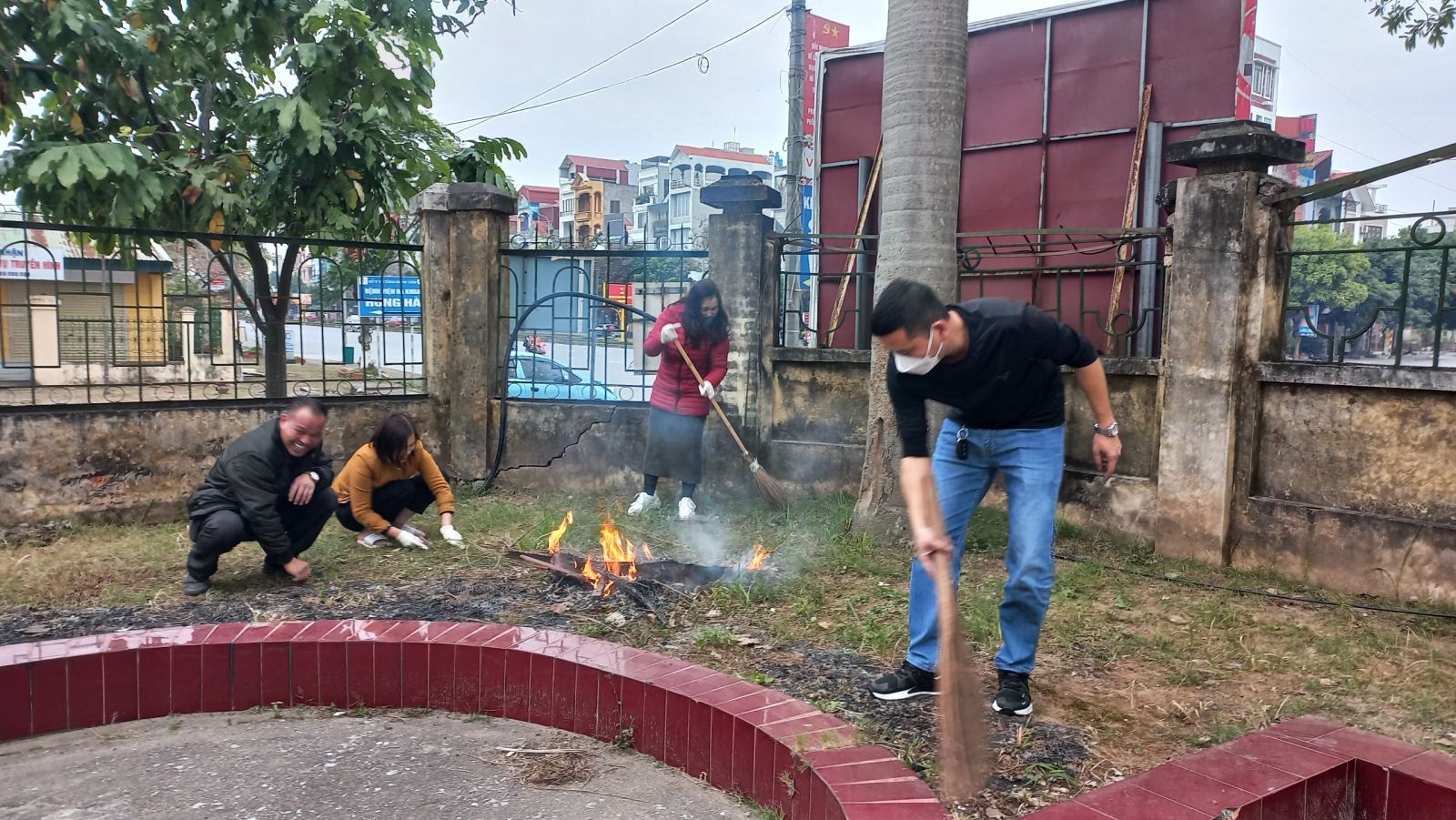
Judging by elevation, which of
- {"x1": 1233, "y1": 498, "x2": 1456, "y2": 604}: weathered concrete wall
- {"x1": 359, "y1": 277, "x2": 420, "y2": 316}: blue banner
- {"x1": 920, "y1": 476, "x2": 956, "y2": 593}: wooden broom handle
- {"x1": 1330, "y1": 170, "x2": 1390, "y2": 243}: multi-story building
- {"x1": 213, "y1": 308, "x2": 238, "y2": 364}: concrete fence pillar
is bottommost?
{"x1": 1233, "y1": 498, "x2": 1456, "y2": 604}: weathered concrete wall

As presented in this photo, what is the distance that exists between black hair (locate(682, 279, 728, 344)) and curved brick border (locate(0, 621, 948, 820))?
3491mm

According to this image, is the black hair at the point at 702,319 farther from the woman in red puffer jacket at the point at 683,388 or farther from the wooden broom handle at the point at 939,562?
the wooden broom handle at the point at 939,562

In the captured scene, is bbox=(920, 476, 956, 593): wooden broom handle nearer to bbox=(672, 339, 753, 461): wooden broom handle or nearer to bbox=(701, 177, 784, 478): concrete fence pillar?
bbox=(672, 339, 753, 461): wooden broom handle

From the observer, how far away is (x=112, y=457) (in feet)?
20.9

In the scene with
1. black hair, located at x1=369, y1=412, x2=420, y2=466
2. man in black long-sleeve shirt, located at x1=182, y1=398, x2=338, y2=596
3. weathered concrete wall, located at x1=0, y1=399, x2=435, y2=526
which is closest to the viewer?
man in black long-sleeve shirt, located at x1=182, y1=398, x2=338, y2=596

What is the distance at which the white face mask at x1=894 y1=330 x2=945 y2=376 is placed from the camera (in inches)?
126

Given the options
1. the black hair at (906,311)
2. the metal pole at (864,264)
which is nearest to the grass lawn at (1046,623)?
the black hair at (906,311)

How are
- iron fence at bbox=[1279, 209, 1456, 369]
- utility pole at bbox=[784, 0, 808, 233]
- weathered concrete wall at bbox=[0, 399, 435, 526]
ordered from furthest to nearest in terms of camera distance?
utility pole at bbox=[784, 0, 808, 233] → weathered concrete wall at bbox=[0, 399, 435, 526] → iron fence at bbox=[1279, 209, 1456, 369]

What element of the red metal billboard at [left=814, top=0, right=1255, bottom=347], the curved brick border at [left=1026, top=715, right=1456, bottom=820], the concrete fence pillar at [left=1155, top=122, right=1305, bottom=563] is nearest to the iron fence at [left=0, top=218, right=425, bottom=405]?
the red metal billboard at [left=814, top=0, right=1255, bottom=347]

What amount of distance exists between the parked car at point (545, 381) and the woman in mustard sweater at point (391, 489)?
1.91 m

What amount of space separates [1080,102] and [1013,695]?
6.93 metres

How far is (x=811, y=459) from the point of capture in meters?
7.06

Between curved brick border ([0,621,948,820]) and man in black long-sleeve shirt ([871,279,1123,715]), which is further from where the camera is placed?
man in black long-sleeve shirt ([871,279,1123,715])

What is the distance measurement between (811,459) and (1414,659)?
3.93 meters
